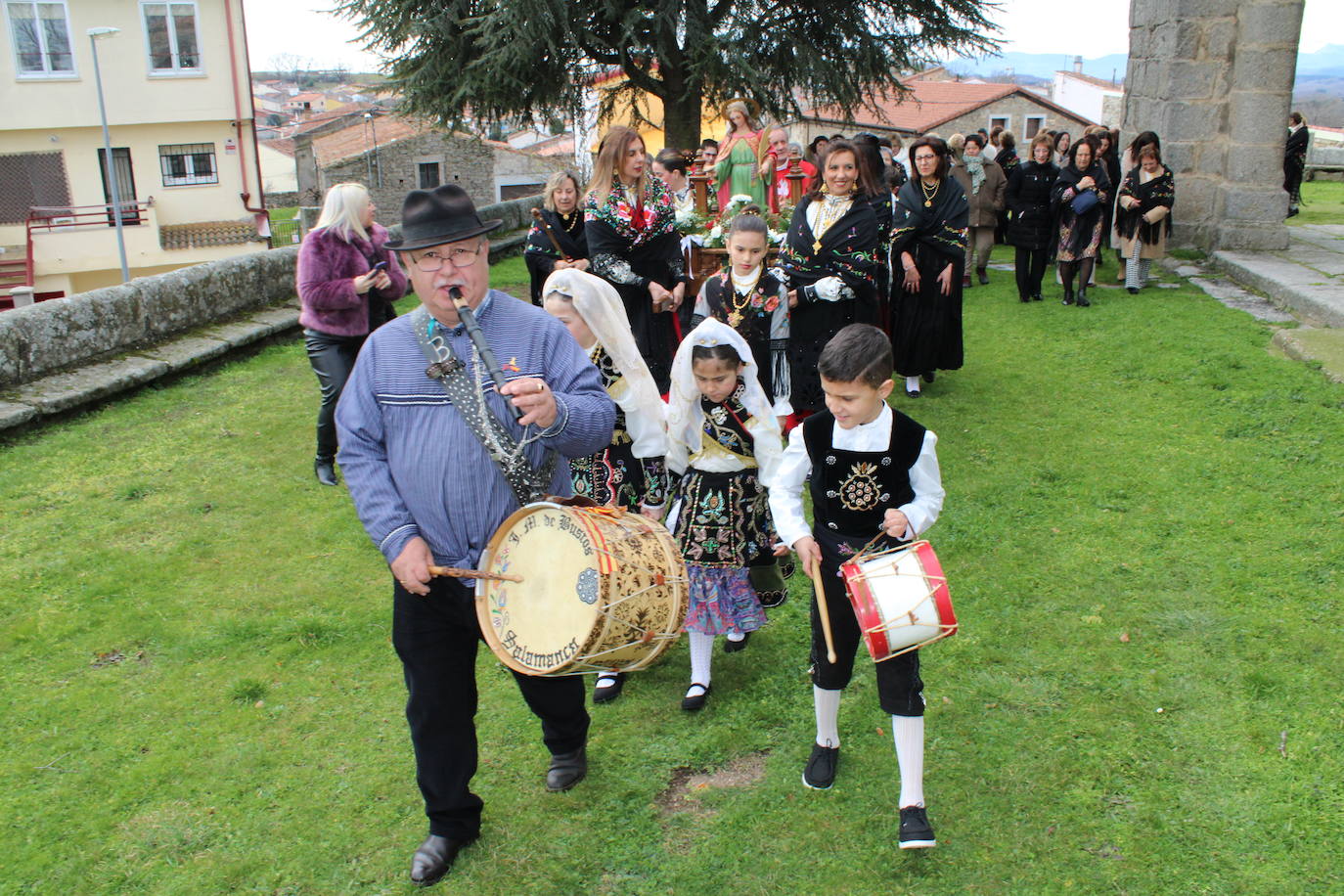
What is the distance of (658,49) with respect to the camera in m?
17.7

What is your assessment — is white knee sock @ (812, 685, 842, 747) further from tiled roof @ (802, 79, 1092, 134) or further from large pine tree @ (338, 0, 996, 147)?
tiled roof @ (802, 79, 1092, 134)

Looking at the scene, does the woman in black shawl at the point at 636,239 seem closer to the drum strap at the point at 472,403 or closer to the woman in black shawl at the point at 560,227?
the woman in black shawl at the point at 560,227

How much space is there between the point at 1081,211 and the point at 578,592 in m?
9.28

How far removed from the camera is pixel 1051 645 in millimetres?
4492

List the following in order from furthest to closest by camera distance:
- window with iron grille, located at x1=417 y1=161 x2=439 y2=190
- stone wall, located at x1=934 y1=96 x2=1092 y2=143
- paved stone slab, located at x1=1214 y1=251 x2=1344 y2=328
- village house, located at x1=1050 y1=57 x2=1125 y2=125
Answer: village house, located at x1=1050 y1=57 x2=1125 y2=125 < stone wall, located at x1=934 y1=96 x2=1092 y2=143 < window with iron grille, located at x1=417 y1=161 x2=439 y2=190 < paved stone slab, located at x1=1214 y1=251 x2=1344 y2=328

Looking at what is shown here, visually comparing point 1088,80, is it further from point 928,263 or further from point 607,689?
point 607,689

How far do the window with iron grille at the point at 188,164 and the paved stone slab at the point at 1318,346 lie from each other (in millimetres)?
31129

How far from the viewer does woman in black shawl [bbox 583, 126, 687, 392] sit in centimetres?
671

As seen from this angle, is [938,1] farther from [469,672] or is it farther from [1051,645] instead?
[469,672]

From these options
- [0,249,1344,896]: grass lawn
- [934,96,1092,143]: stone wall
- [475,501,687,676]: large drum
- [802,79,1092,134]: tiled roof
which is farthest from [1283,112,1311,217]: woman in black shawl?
[934,96,1092,143]: stone wall

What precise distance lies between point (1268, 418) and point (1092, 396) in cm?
127

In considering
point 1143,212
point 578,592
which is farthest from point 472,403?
point 1143,212

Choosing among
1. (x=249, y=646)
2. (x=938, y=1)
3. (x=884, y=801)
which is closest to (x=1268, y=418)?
(x=884, y=801)

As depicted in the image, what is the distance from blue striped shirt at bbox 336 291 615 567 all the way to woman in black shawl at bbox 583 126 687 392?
353 cm
